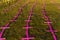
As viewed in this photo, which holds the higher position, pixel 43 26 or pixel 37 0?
pixel 37 0

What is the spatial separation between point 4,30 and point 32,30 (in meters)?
1.10

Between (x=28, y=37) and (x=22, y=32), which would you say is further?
(x=22, y=32)

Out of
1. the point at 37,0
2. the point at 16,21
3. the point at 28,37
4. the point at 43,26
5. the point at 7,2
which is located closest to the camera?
the point at 28,37

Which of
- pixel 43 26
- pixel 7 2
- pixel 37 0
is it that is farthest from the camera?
pixel 37 0

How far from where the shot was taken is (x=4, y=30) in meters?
7.56

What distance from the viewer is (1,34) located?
7.11m

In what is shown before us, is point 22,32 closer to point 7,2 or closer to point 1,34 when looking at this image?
point 1,34

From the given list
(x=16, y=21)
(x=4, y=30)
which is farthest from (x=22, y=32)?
(x=16, y=21)

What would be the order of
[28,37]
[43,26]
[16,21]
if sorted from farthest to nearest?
[16,21], [43,26], [28,37]

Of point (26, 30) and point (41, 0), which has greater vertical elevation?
point (41, 0)

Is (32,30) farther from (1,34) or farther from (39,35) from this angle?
(1,34)

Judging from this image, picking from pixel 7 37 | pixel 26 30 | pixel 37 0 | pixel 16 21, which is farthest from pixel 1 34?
pixel 37 0

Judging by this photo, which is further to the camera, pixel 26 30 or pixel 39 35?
pixel 26 30

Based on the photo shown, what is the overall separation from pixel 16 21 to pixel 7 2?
5.57 meters
